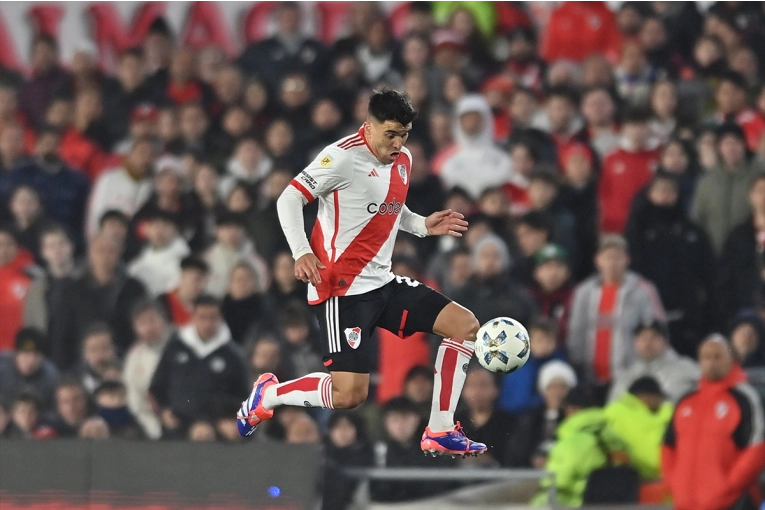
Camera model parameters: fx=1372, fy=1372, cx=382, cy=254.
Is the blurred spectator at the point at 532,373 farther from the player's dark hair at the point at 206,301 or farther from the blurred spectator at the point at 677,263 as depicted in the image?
the player's dark hair at the point at 206,301

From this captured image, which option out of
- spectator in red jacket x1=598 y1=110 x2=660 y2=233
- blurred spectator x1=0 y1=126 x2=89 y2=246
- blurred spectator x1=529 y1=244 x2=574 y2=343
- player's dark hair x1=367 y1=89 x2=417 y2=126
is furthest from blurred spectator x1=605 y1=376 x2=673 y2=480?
blurred spectator x1=0 y1=126 x2=89 y2=246

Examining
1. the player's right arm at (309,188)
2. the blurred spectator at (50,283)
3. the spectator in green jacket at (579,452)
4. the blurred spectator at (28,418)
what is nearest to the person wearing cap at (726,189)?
the spectator in green jacket at (579,452)

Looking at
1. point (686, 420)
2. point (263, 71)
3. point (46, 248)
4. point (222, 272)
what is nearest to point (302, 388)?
point (686, 420)

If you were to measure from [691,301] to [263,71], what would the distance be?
459cm

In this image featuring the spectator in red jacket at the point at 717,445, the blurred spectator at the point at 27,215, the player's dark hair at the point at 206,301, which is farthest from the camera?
the blurred spectator at the point at 27,215

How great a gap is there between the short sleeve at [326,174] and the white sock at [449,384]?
106 cm

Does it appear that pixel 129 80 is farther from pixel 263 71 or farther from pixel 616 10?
pixel 616 10

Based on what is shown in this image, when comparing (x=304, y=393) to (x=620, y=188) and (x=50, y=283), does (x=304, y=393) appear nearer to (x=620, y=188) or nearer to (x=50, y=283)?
(x=620, y=188)

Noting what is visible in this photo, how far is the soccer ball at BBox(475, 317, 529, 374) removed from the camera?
666 centimetres

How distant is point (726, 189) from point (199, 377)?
154 inches

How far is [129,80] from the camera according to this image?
40.5 ft

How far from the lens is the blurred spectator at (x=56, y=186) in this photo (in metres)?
11.3

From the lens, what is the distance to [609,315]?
932cm

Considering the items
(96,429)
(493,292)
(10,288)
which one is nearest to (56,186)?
(10,288)
